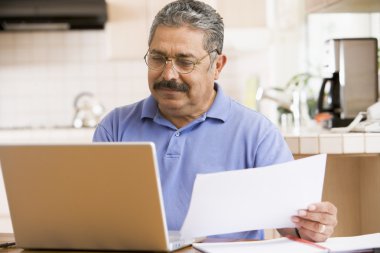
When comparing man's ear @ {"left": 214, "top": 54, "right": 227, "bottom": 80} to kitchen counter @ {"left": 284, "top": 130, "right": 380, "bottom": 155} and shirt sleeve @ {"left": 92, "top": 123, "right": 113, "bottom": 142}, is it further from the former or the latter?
kitchen counter @ {"left": 284, "top": 130, "right": 380, "bottom": 155}

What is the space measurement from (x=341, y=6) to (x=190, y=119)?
1755 millimetres

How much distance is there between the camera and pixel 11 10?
14.6 feet

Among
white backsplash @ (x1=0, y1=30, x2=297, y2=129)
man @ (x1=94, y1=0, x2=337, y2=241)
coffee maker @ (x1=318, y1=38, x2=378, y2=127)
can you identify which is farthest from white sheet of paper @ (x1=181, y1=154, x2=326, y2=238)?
white backsplash @ (x1=0, y1=30, x2=297, y2=129)

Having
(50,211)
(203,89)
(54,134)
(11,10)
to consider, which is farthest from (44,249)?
(11,10)

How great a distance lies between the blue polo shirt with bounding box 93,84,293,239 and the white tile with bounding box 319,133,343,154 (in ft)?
2.25

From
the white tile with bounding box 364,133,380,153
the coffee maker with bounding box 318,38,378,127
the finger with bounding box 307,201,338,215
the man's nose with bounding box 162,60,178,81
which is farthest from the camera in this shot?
the coffee maker with bounding box 318,38,378,127

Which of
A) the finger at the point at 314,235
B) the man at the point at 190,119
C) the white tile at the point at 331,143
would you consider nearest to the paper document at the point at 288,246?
the finger at the point at 314,235

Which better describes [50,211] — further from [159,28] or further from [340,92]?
[340,92]

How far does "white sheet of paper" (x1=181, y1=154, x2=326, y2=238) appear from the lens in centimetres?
132

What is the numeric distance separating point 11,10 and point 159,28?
292cm

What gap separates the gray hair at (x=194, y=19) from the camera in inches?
68.8

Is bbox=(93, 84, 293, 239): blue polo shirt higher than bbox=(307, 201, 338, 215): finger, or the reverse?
bbox=(93, 84, 293, 239): blue polo shirt

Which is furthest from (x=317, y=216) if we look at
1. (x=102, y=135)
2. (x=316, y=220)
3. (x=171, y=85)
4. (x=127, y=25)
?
(x=127, y=25)

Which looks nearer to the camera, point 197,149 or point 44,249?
point 44,249
